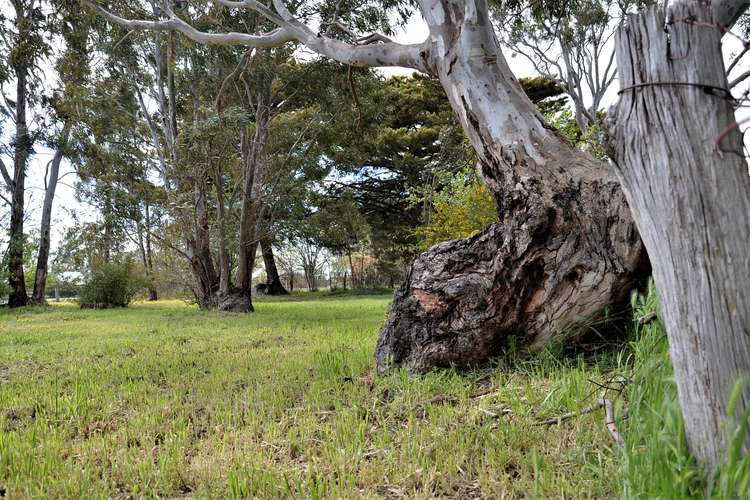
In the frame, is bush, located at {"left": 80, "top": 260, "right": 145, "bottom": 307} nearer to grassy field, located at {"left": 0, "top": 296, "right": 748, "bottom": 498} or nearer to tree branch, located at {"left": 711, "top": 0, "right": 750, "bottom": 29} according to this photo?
grassy field, located at {"left": 0, "top": 296, "right": 748, "bottom": 498}

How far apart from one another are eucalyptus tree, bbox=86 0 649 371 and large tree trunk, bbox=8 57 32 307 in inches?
619

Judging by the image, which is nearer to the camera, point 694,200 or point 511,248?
point 694,200

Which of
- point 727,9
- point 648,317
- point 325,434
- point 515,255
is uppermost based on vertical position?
point 727,9

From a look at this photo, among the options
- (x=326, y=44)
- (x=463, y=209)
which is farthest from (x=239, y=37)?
(x=463, y=209)

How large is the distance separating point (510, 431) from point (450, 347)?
3.51 ft

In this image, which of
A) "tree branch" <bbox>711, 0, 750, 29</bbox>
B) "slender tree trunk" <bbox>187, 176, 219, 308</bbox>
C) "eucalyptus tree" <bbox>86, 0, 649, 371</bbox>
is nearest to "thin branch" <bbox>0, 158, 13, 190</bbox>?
"slender tree trunk" <bbox>187, 176, 219, 308</bbox>

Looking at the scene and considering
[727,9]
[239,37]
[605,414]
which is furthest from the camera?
[239,37]

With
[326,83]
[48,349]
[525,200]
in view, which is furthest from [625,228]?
[326,83]

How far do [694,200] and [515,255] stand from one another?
69.8 inches

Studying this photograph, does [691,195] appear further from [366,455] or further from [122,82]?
[122,82]

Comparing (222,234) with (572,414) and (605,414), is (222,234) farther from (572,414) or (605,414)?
(605,414)

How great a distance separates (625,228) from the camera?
277cm

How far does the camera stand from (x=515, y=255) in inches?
119

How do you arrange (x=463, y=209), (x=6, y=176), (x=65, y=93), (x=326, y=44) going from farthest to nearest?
(x=6, y=176)
(x=65, y=93)
(x=463, y=209)
(x=326, y=44)
